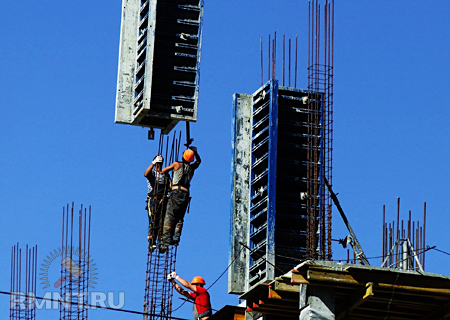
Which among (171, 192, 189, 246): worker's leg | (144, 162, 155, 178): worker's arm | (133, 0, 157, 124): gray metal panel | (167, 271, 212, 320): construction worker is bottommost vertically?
(167, 271, 212, 320): construction worker

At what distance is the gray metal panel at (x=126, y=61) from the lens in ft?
121

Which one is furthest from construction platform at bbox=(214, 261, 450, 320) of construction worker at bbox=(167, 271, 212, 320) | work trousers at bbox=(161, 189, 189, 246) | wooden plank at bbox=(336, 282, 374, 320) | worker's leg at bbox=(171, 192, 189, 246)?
worker's leg at bbox=(171, 192, 189, 246)

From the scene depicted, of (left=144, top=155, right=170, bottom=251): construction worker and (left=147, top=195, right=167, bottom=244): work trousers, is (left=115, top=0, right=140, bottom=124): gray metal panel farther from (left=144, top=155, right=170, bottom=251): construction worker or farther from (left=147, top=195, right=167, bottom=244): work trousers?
(left=147, top=195, right=167, bottom=244): work trousers

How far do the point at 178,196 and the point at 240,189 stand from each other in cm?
205

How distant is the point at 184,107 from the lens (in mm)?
36594

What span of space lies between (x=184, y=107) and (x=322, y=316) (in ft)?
47.0

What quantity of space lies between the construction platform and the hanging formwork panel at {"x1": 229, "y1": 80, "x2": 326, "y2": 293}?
8.98 meters

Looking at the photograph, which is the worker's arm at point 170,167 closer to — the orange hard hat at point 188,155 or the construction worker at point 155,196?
the construction worker at point 155,196

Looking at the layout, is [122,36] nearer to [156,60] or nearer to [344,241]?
[156,60]

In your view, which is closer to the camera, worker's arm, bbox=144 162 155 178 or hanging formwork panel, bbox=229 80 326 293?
hanging formwork panel, bbox=229 80 326 293

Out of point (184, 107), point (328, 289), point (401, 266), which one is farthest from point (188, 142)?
point (328, 289)

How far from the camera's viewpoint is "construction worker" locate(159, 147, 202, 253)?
3672 cm

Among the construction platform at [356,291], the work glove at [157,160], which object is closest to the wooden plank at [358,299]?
the construction platform at [356,291]

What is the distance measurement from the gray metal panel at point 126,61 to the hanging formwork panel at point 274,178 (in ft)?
11.9
